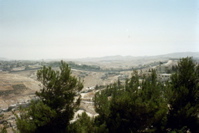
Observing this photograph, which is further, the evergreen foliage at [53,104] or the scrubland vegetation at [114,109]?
the scrubland vegetation at [114,109]

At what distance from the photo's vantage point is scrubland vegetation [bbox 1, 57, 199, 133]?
1414 centimetres

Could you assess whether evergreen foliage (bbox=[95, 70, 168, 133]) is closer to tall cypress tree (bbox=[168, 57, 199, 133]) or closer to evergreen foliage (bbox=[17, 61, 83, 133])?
tall cypress tree (bbox=[168, 57, 199, 133])

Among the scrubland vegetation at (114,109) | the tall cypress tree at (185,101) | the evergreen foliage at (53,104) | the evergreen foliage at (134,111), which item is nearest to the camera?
the evergreen foliage at (53,104)

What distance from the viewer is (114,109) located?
664 inches

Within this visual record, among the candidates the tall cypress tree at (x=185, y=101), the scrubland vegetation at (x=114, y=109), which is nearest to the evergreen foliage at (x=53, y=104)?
the scrubland vegetation at (x=114, y=109)

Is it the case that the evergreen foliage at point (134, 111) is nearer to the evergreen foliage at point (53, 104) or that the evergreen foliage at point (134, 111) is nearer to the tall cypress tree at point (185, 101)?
the tall cypress tree at point (185, 101)

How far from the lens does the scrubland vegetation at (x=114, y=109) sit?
46.4 ft

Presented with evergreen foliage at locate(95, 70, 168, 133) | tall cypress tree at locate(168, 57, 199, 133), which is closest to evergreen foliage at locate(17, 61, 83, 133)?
evergreen foliage at locate(95, 70, 168, 133)

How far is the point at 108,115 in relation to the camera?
16359 mm

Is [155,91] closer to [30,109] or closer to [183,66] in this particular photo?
[183,66]

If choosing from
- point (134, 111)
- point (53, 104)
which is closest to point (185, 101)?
point (134, 111)

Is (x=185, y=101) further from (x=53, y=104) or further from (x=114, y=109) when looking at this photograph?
(x=53, y=104)

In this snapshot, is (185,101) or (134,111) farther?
(185,101)

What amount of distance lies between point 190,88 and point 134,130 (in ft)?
26.6
